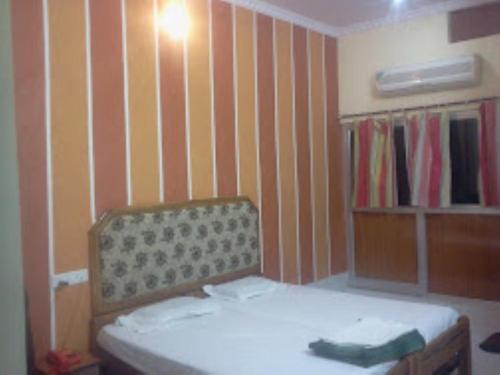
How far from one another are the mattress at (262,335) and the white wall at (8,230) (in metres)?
1.55

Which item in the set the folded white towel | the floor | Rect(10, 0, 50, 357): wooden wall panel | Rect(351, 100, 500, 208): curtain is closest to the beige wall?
Rect(351, 100, 500, 208): curtain

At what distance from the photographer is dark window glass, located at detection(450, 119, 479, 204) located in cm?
428

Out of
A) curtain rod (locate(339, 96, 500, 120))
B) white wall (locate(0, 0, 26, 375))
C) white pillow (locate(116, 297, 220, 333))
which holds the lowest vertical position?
white pillow (locate(116, 297, 220, 333))

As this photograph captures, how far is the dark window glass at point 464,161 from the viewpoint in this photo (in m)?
4.28

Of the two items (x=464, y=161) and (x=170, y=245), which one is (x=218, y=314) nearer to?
(x=170, y=245)

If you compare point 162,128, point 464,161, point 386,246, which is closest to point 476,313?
point 386,246

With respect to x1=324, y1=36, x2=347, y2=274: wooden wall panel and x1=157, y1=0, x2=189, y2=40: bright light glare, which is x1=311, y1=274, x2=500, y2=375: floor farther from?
x1=157, y1=0, x2=189, y2=40: bright light glare

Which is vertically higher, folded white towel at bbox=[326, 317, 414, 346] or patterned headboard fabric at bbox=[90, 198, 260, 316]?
patterned headboard fabric at bbox=[90, 198, 260, 316]

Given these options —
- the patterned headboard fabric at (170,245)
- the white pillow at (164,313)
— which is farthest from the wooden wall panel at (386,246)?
the white pillow at (164,313)

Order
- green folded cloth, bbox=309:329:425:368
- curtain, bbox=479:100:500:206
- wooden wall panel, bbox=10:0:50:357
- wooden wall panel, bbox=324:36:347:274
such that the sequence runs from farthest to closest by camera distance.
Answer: wooden wall panel, bbox=324:36:347:274
curtain, bbox=479:100:500:206
wooden wall panel, bbox=10:0:50:357
green folded cloth, bbox=309:329:425:368

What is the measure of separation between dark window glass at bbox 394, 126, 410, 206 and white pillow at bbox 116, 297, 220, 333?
246 centimetres

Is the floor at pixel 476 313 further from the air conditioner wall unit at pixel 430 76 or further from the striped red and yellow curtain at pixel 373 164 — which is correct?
the air conditioner wall unit at pixel 430 76

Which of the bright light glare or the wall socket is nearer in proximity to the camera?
the wall socket

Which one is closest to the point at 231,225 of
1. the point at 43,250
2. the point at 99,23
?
the point at 43,250
